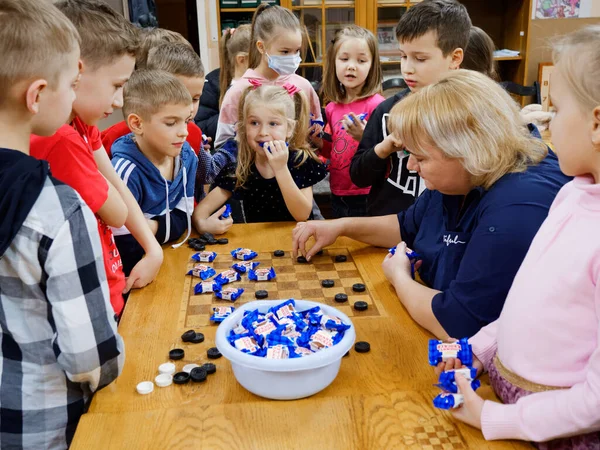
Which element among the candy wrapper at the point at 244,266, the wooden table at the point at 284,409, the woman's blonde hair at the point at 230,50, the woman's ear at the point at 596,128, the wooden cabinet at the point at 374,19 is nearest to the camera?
the woman's ear at the point at 596,128

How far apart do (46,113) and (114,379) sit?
1.77 feet

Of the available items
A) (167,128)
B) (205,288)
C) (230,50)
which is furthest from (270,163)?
(230,50)

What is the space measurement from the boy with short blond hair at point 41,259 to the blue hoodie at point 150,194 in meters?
0.94

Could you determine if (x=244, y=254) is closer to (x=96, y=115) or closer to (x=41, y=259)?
(x=96, y=115)

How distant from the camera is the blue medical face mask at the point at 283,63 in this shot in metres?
3.03

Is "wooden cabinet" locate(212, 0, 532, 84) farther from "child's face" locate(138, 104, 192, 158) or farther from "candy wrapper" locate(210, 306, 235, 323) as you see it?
"candy wrapper" locate(210, 306, 235, 323)

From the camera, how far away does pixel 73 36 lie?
3.71ft

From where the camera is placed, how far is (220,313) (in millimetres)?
1519

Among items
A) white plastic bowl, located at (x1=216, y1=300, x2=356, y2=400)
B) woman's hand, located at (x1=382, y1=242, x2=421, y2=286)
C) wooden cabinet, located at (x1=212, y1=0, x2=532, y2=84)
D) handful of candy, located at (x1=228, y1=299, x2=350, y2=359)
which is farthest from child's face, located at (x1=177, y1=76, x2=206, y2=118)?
wooden cabinet, located at (x1=212, y1=0, x2=532, y2=84)

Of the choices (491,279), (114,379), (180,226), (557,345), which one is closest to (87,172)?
(114,379)

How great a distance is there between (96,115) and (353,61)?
1.88 meters

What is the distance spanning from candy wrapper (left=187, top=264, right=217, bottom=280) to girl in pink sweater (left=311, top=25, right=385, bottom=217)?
137 centimetres

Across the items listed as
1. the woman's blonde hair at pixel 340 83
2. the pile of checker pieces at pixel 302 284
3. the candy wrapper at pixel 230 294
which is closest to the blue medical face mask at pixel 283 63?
the woman's blonde hair at pixel 340 83

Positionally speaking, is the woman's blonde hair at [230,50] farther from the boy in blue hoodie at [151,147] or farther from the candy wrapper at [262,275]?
the candy wrapper at [262,275]
